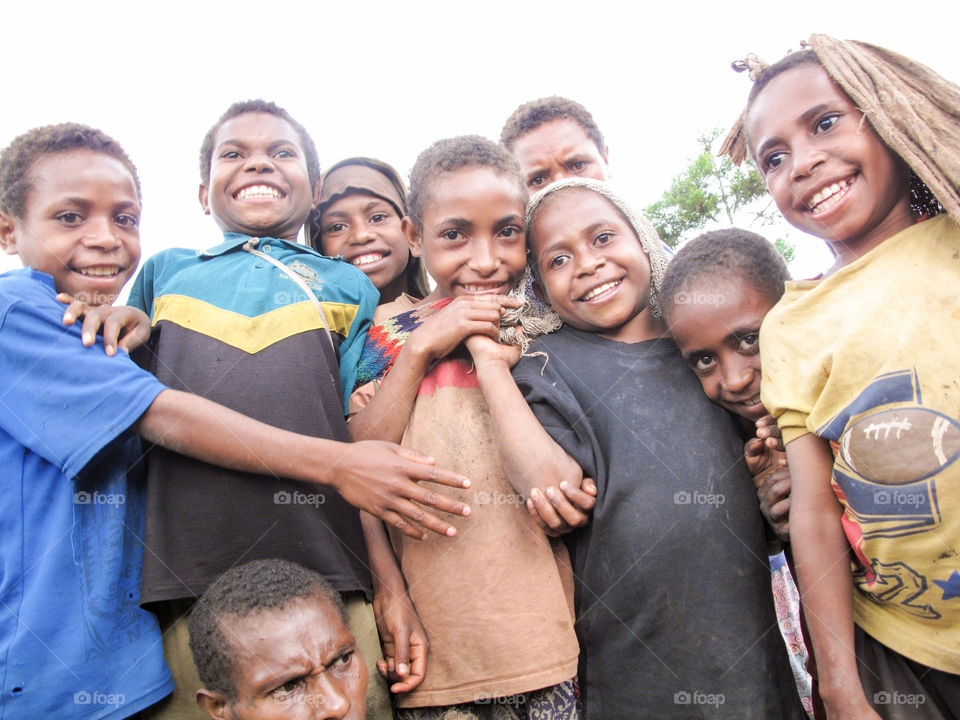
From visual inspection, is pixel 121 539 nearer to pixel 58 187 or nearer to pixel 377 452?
pixel 377 452

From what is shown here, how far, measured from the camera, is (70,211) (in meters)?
2.28

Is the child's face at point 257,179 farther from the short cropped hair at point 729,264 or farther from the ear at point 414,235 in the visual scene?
the short cropped hair at point 729,264

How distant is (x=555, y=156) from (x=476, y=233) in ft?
4.12

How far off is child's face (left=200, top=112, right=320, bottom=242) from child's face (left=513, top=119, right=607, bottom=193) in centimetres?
128

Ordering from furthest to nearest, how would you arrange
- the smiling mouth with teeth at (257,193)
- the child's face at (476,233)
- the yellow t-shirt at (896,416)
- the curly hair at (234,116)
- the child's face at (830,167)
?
the curly hair at (234,116) < the smiling mouth with teeth at (257,193) < the child's face at (476,233) < the child's face at (830,167) < the yellow t-shirt at (896,416)

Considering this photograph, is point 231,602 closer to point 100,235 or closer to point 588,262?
point 100,235

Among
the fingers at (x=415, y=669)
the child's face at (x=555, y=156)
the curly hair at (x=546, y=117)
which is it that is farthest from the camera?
the curly hair at (x=546, y=117)

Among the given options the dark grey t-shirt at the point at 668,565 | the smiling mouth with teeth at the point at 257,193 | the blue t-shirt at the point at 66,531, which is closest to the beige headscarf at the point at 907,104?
the dark grey t-shirt at the point at 668,565

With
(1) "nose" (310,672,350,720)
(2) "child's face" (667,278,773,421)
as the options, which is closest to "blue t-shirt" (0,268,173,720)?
(1) "nose" (310,672,350,720)

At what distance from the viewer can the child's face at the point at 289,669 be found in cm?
180

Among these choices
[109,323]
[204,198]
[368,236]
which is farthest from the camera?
[368,236]

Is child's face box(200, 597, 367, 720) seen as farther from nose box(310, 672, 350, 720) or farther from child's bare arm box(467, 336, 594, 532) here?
child's bare arm box(467, 336, 594, 532)

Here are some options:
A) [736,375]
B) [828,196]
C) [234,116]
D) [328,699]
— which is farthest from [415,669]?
[234,116]

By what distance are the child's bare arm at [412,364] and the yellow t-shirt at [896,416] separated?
1.01m
